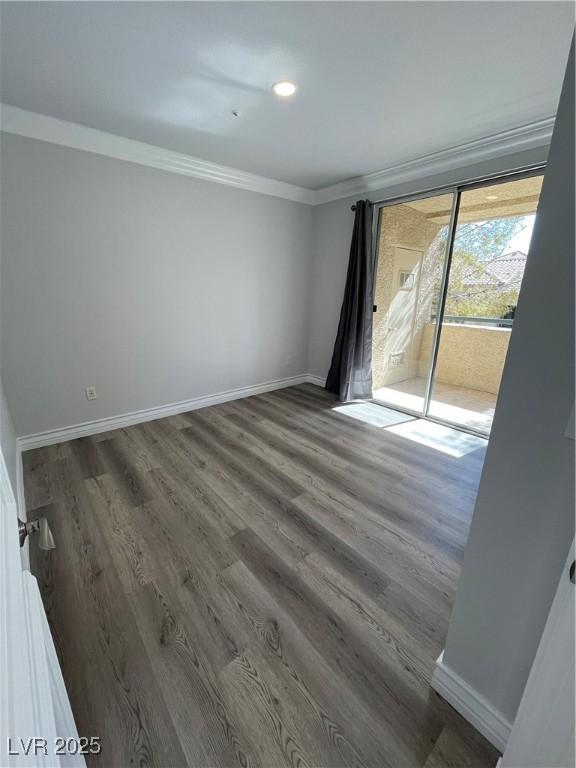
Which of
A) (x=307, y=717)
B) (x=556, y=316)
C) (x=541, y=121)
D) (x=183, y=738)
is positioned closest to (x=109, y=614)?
(x=183, y=738)

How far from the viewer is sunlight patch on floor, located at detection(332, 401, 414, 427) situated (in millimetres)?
3258

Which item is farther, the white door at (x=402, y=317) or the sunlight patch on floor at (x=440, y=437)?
the white door at (x=402, y=317)

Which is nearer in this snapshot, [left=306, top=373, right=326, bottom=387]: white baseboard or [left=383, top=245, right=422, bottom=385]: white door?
[left=383, top=245, right=422, bottom=385]: white door

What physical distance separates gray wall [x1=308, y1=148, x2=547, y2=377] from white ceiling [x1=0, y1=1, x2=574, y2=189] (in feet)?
3.53

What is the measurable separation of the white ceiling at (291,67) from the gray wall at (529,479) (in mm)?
1248

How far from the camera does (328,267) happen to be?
396 centimetres

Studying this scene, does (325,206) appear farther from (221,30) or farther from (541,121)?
(221,30)

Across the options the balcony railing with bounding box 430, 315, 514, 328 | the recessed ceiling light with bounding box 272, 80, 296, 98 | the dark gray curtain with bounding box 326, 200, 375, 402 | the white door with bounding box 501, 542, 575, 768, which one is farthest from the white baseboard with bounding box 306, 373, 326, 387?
the white door with bounding box 501, 542, 575, 768

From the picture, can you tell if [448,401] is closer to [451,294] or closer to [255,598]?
[451,294]

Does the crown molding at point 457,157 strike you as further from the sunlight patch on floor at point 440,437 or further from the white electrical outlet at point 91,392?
the white electrical outlet at point 91,392

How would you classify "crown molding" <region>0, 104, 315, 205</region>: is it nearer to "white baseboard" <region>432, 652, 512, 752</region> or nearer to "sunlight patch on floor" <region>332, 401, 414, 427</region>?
"sunlight patch on floor" <region>332, 401, 414, 427</region>

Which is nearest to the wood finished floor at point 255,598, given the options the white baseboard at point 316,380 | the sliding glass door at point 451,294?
the sliding glass door at point 451,294

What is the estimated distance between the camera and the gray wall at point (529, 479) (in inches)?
27.6

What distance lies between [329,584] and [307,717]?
0.50 meters
